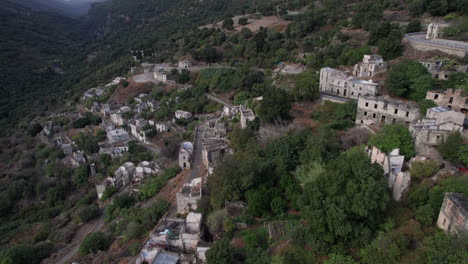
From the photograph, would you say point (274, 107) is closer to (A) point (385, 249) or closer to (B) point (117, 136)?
(A) point (385, 249)

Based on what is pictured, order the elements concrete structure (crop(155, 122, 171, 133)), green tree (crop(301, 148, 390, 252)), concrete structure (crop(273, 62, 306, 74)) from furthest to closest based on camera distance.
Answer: concrete structure (crop(155, 122, 171, 133)) < concrete structure (crop(273, 62, 306, 74)) < green tree (crop(301, 148, 390, 252))

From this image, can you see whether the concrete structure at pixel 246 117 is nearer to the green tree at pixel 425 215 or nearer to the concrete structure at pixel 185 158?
the concrete structure at pixel 185 158

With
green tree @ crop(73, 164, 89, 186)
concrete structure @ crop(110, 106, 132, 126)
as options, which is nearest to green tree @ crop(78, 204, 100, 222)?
green tree @ crop(73, 164, 89, 186)

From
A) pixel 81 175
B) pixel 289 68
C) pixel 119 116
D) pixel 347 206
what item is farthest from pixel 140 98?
pixel 347 206

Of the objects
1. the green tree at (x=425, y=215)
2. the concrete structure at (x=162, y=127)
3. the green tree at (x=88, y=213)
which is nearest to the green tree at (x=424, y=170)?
the green tree at (x=425, y=215)

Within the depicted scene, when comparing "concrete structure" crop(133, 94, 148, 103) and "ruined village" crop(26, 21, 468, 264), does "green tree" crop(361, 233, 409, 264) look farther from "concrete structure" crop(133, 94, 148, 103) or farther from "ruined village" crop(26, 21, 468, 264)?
"concrete structure" crop(133, 94, 148, 103)
